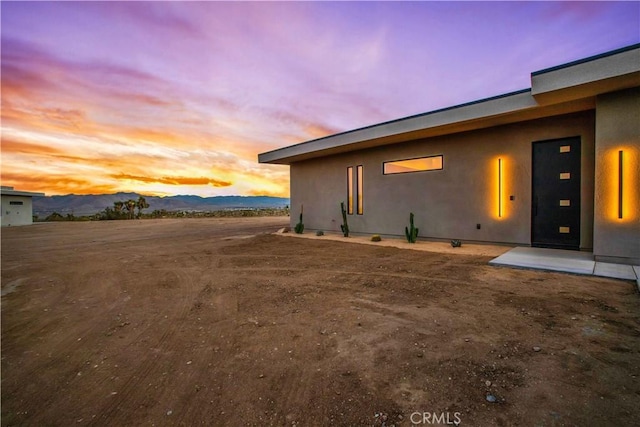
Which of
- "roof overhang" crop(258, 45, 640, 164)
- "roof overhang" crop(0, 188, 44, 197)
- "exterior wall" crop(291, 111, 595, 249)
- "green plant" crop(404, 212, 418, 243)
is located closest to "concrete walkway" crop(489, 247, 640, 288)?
"exterior wall" crop(291, 111, 595, 249)

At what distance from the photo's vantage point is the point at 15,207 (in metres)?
18.9

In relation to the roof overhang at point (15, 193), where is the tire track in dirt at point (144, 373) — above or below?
below

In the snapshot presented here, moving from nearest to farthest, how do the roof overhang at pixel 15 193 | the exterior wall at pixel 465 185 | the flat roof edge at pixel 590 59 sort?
1. the flat roof edge at pixel 590 59
2. the exterior wall at pixel 465 185
3. the roof overhang at pixel 15 193

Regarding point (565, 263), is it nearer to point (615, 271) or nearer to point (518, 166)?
point (615, 271)

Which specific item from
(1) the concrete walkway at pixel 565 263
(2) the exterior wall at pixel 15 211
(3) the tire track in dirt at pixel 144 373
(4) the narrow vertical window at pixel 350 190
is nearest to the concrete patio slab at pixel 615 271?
(1) the concrete walkway at pixel 565 263

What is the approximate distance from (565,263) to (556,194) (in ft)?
7.28

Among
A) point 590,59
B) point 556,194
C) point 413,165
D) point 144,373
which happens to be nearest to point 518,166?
point 556,194

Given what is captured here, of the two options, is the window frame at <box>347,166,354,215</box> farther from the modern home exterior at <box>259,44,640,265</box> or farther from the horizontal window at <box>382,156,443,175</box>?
the horizontal window at <box>382,156,443,175</box>

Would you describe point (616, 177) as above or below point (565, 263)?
above

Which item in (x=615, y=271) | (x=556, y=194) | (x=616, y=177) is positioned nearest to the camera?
(x=615, y=271)

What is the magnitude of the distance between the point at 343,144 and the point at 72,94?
9.33m

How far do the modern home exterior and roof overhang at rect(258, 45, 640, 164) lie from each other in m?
0.02

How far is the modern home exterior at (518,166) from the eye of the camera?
4.68 meters

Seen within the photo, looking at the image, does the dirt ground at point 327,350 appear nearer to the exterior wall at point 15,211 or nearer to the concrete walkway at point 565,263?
the concrete walkway at point 565,263
